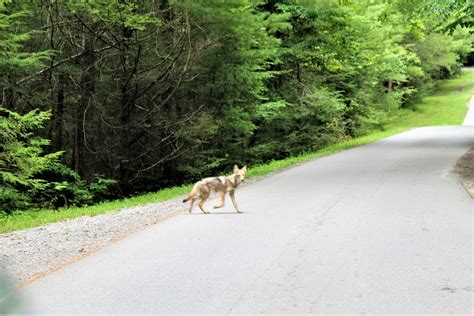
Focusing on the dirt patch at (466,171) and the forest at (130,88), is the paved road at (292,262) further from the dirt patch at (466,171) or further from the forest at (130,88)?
the forest at (130,88)

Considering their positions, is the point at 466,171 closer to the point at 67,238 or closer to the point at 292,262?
the point at 292,262

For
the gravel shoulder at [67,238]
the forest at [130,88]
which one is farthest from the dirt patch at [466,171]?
the gravel shoulder at [67,238]

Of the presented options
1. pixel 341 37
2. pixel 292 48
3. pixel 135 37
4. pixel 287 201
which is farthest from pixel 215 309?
pixel 341 37

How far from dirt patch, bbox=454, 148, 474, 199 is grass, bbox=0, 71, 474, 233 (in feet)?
18.6

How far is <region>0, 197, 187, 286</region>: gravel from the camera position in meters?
7.34

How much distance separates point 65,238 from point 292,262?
4.09 m

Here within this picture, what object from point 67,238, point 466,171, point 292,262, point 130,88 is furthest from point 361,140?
point 292,262

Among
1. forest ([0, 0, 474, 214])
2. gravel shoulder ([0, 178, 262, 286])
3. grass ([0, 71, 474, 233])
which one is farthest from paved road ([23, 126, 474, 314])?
forest ([0, 0, 474, 214])

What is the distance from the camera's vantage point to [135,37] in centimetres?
1723

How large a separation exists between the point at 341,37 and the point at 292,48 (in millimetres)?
2884

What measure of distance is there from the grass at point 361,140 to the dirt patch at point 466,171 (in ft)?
18.6

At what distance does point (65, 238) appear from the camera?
916 cm

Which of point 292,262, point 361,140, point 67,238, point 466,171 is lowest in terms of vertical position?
point 361,140

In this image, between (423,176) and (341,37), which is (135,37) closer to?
(423,176)
